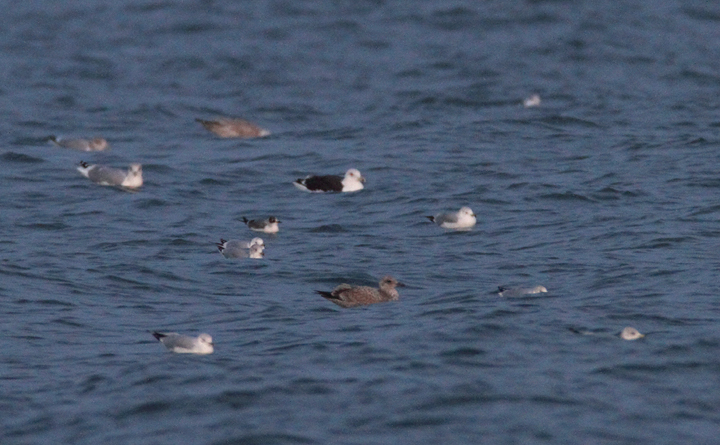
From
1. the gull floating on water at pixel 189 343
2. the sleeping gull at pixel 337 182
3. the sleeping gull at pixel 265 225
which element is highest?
the gull floating on water at pixel 189 343

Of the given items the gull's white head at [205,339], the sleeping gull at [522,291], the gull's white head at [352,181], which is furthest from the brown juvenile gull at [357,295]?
the gull's white head at [352,181]

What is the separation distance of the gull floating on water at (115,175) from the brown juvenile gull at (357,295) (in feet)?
25.7

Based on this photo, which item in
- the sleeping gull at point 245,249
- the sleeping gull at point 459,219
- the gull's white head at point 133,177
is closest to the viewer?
the sleeping gull at point 245,249

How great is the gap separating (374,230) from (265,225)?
5.81ft

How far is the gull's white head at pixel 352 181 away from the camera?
66.3ft

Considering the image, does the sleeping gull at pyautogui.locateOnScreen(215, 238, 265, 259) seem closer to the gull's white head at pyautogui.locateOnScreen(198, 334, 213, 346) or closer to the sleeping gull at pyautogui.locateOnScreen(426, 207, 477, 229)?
the sleeping gull at pyautogui.locateOnScreen(426, 207, 477, 229)

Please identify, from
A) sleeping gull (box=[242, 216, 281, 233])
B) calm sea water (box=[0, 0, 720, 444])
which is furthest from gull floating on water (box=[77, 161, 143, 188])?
sleeping gull (box=[242, 216, 281, 233])

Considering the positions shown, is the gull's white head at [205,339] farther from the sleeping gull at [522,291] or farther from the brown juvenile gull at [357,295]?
the sleeping gull at [522,291]

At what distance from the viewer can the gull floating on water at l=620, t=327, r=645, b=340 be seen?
37.7ft

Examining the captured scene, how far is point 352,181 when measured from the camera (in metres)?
20.3

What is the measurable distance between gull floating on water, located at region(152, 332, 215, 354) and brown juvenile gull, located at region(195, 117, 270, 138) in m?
13.4

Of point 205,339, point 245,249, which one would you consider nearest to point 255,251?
point 245,249

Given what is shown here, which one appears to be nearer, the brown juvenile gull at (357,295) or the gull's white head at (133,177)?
the brown juvenile gull at (357,295)

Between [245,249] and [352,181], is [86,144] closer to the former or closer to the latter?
[352,181]
